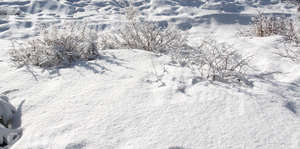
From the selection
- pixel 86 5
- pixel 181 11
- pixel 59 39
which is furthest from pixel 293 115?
pixel 86 5

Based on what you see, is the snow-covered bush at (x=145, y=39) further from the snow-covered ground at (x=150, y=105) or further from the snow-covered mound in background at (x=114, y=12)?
the snow-covered mound in background at (x=114, y=12)

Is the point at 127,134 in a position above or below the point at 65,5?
below

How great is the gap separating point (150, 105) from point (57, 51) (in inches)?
47.2

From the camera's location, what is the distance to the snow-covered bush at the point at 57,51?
6.88ft

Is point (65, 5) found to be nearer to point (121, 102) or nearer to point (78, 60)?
point (78, 60)

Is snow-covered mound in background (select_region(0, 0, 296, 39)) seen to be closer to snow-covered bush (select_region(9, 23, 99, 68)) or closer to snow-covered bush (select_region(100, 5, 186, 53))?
snow-covered bush (select_region(100, 5, 186, 53))

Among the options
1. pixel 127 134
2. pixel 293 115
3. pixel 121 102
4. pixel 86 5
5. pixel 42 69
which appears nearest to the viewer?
pixel 127 134

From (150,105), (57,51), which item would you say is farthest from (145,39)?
(150,105)

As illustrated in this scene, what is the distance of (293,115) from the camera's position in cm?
123

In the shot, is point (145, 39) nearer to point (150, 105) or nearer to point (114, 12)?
point (150, 105)

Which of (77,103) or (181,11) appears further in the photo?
(181,11)

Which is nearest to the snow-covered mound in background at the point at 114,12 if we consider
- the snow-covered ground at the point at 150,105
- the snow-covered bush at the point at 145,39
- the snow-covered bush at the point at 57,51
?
the snow-covered bush at the point at 145,39

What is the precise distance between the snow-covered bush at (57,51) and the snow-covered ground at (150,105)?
0.12 m

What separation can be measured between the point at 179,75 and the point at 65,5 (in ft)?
18.8
